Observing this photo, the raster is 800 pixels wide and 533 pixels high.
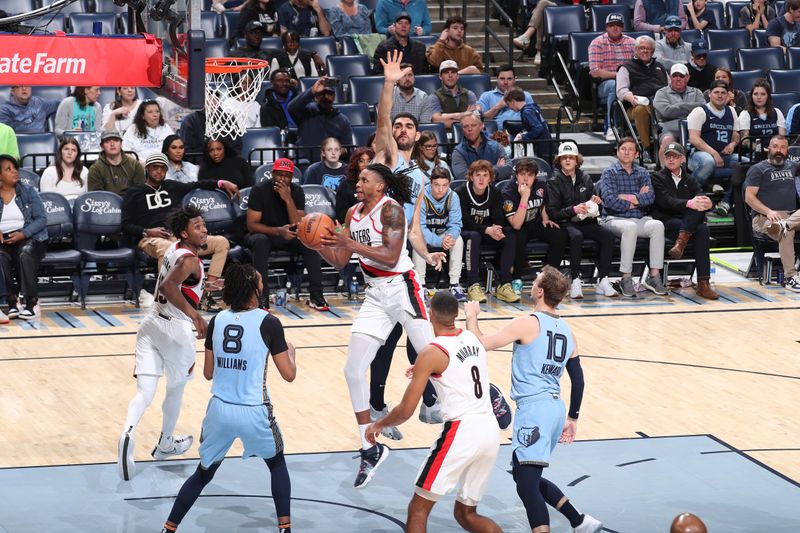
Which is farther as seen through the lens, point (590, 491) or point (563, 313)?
point (563, 313)

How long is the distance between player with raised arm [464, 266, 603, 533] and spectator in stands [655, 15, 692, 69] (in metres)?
10.9

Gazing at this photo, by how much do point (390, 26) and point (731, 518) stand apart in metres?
10.3

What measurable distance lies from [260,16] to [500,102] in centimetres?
321

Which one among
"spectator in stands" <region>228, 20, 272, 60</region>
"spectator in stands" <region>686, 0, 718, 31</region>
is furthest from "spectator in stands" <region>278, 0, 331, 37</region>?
"spectator in stands" <region>686, 0, 718, 31</region>

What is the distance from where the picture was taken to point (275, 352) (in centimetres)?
729

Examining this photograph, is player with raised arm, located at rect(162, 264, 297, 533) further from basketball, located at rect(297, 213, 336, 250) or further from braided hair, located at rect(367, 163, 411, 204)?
braided hair, located at rect(367, 163, 411, 204)

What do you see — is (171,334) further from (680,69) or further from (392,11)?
(392,11)

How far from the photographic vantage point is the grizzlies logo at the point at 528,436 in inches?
279

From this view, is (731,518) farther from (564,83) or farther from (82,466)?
(564,83)

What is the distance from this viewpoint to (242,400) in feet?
23.6

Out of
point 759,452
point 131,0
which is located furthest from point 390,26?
point 759,452

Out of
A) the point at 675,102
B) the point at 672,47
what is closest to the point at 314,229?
the point at 675,102

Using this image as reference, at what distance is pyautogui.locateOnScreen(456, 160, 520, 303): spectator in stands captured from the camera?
13750 millimetres

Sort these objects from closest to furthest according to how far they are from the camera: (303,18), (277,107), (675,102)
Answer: (277,107)
(675,102)
(303,18)
